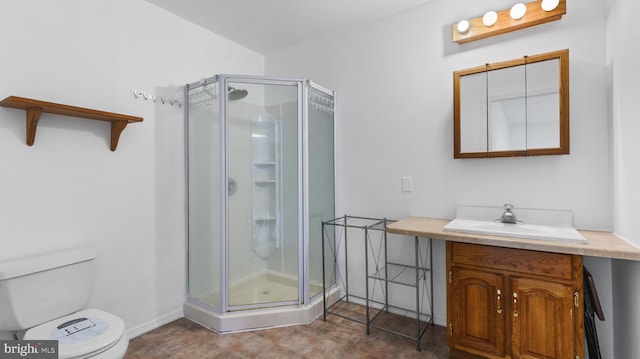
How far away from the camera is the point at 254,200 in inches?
102

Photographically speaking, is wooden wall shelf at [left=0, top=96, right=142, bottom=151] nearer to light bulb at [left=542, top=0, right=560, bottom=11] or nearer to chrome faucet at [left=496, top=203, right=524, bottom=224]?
chrome faucet at [left=496, top=203, right=524, bottom=224]

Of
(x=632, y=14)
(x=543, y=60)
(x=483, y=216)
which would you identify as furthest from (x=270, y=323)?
(x=632, y=14)

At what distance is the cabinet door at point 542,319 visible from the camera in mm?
1555

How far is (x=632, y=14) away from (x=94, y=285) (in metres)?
3.38

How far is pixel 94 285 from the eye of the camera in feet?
6.78

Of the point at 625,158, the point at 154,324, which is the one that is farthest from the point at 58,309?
the point at 625,158

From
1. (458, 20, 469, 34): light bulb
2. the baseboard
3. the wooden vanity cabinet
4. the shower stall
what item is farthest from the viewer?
the shower stall

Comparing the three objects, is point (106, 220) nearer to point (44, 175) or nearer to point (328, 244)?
point (44, 175)

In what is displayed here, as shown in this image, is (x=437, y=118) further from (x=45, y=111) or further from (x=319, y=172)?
(x=45, y=111)

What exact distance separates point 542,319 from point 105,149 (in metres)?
2.85

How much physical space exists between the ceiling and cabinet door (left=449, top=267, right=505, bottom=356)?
205 cm

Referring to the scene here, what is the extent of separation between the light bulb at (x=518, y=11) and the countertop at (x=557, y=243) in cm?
140

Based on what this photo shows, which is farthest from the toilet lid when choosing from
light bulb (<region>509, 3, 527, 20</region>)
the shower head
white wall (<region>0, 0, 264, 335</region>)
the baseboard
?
light bulb (<region>509, 3, 527, 20</region>)

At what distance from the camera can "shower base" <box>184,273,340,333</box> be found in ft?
7.64
